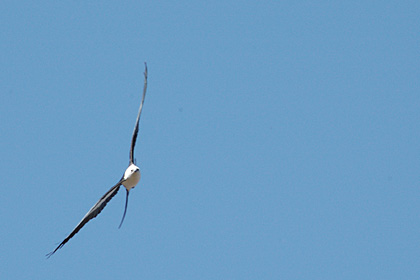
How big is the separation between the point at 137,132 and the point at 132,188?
173cm

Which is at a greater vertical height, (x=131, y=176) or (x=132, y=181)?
(x=131, y=176)

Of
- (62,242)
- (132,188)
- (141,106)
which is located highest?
(141,106)

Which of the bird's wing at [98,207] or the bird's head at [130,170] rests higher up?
the bird's head at [130,170]

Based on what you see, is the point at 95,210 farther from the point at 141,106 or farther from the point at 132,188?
the point at 141,106

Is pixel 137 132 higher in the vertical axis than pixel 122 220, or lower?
higher

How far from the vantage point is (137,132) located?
25.0 metres

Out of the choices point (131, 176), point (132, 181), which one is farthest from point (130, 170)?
point (132, 181)

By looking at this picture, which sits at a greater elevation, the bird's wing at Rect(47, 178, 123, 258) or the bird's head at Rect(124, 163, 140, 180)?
the bird's head at Rect(124, 163, 140, 180)

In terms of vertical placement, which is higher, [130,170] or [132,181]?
[130,170]

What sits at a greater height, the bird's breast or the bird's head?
the bird's head

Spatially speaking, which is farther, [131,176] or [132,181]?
[132,181]

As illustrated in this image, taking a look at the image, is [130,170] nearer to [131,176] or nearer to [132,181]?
[131,176]

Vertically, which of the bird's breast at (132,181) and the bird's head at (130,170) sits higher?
the bird's head at (130,170)

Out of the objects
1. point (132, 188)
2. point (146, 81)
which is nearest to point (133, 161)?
point (132, 188)
